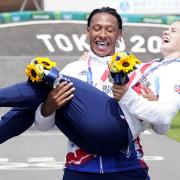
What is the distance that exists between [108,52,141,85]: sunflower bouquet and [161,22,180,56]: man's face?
1.66 feet

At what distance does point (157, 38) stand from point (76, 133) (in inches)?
593

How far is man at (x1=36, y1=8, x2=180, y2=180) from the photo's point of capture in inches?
106

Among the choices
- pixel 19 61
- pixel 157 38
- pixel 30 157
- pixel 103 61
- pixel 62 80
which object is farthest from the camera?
pixel 157 38

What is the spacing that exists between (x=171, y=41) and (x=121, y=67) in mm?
623

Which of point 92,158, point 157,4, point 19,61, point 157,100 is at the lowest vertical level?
point 157,4

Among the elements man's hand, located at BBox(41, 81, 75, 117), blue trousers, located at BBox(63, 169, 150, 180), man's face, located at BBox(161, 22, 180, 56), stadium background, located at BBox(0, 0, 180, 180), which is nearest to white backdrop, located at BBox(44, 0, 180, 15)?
stadium background, located at BBox(0, 0, 180, 180)

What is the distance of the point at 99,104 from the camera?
9.09 feet

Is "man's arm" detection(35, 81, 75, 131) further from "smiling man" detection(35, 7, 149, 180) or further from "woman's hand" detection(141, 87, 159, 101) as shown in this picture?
"woman's hand" detection(141, 87, 159, 101)

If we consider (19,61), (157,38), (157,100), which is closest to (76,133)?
(157,100)

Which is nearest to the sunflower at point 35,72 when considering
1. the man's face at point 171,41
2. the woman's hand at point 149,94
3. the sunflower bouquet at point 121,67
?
→ the sunflower bouquet at point 121,67

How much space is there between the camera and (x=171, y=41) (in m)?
3.12

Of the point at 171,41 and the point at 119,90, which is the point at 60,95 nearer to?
the point at 119,90

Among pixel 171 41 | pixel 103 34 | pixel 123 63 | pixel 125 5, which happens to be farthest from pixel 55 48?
pixel 123 63

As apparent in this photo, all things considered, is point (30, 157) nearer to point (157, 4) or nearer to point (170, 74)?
point (170, 74)
